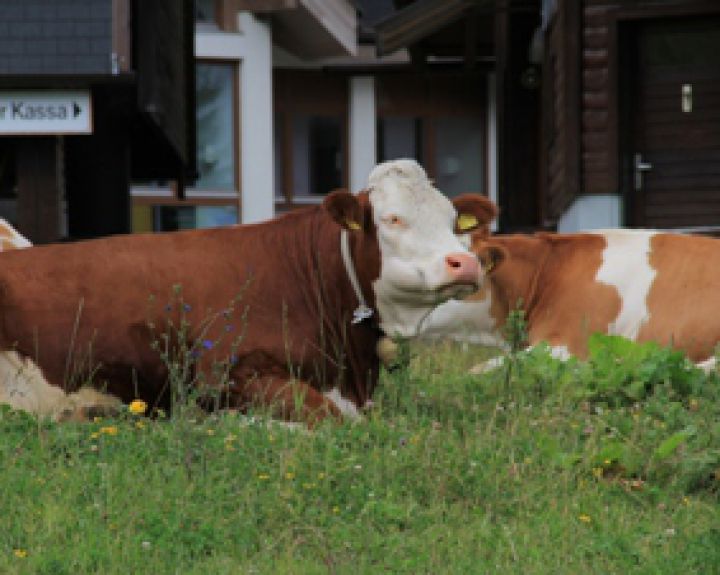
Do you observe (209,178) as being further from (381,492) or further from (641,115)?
(381,492)

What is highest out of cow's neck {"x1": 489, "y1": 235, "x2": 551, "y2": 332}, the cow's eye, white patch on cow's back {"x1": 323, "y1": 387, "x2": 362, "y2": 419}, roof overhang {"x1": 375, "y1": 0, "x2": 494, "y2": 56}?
roof overhang {"x1": 375, "y1": 0, "x2": 494, "y2": 56}

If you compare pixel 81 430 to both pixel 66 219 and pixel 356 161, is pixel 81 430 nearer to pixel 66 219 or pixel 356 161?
pixel 66 219

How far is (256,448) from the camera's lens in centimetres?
712

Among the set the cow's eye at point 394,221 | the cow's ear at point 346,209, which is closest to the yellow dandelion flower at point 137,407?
the cow's ear at point 346,209

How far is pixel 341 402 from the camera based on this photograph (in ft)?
27.0

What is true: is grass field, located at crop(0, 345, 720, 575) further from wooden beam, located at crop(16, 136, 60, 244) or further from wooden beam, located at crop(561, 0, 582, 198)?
wooden beam, located at crop(561, 0, 582, 198)

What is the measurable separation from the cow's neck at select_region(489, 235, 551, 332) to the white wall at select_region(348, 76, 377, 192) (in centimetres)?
2559

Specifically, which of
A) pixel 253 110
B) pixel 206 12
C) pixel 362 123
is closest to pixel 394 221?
pixel 253 110

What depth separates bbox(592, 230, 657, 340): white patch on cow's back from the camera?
10961 millimetres

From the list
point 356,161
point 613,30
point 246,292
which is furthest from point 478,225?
point 356,161

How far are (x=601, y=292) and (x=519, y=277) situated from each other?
1.82 feet

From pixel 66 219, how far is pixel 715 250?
8.80m

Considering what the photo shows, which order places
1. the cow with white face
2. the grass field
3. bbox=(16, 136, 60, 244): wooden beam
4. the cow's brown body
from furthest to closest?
bbox=(16, 136, 60, 244): wooden beam < the cow's brown body < the cow with white face < the grass field

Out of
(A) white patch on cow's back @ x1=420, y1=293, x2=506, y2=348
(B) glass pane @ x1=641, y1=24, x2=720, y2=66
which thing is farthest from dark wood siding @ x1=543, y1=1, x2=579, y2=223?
(A) white patch on cow's back @ x1=420, y1=293, x2=506, y2=348
